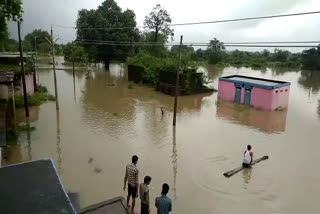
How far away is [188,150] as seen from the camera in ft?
44.1

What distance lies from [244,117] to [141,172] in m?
11.3

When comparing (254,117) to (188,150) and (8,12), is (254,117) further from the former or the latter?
(8,12)

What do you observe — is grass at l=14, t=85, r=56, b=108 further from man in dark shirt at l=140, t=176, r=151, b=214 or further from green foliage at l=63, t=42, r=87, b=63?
green foliage at l=63, t=42, r=87, b=63

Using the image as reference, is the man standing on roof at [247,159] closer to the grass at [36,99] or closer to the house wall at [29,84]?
the grass at [36,99]

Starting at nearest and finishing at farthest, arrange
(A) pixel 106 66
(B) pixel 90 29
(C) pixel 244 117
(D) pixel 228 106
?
(C) pixel 244 117 < (D) pixel 228 106 < (B) pixel 90 29 < (A) pixel 106 66

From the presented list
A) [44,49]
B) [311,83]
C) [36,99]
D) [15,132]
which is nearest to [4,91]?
[36,99]

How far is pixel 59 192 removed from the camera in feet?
15.4

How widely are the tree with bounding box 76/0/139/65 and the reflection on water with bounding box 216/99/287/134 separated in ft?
76.7

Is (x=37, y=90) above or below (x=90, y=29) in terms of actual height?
below

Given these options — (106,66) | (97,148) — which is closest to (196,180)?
(97,148)

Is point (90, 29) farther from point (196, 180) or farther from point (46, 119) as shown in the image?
point (196, 180)

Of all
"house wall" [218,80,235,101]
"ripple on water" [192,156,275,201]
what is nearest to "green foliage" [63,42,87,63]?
"house wall" [218,80,235,101]

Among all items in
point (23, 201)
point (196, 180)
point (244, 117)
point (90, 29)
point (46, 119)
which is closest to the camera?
point (23, 201)

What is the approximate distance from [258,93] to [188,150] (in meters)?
11.3
